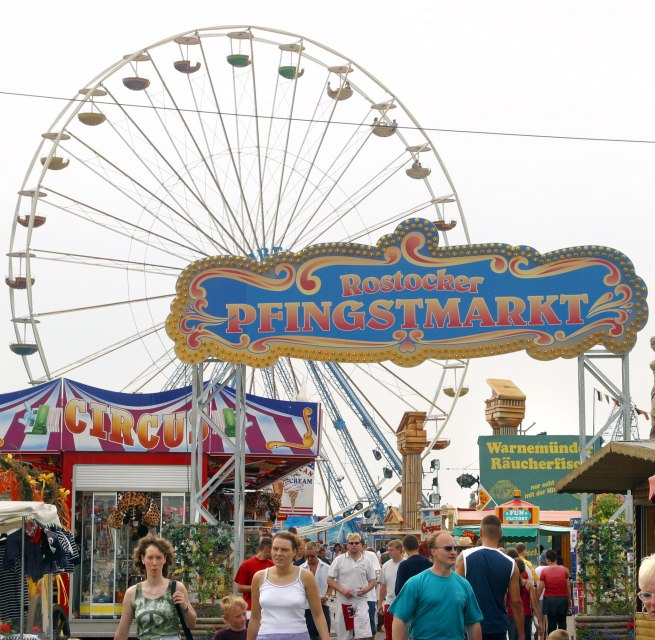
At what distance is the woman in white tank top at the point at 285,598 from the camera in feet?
27.0

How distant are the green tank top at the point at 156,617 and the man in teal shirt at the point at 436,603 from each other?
132cm

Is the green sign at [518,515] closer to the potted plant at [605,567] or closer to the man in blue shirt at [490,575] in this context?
the potted plant at [605,567]

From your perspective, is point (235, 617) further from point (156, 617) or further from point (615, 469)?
→ point (615, 469)

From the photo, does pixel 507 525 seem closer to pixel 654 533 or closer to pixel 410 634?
pixel 654 533

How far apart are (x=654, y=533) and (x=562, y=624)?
3489 millimetres

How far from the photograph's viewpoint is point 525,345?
18312 millimetres

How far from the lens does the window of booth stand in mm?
22281

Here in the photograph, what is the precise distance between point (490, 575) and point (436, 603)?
1.75 m

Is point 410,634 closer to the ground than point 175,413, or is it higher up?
closer to the ground

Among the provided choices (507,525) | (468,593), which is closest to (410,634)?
(468,593)

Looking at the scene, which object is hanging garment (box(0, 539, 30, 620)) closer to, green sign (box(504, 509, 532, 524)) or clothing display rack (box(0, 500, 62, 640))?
clothing display rack (box(0, 500, 62, 640))

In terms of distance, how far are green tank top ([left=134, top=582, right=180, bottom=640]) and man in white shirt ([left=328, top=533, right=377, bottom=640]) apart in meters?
6.43

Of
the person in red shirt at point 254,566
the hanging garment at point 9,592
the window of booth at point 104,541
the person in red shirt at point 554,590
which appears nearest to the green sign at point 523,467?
the window of booth at point 104,541

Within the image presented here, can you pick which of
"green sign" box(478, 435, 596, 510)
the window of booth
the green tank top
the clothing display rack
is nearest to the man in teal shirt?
the green tank top
